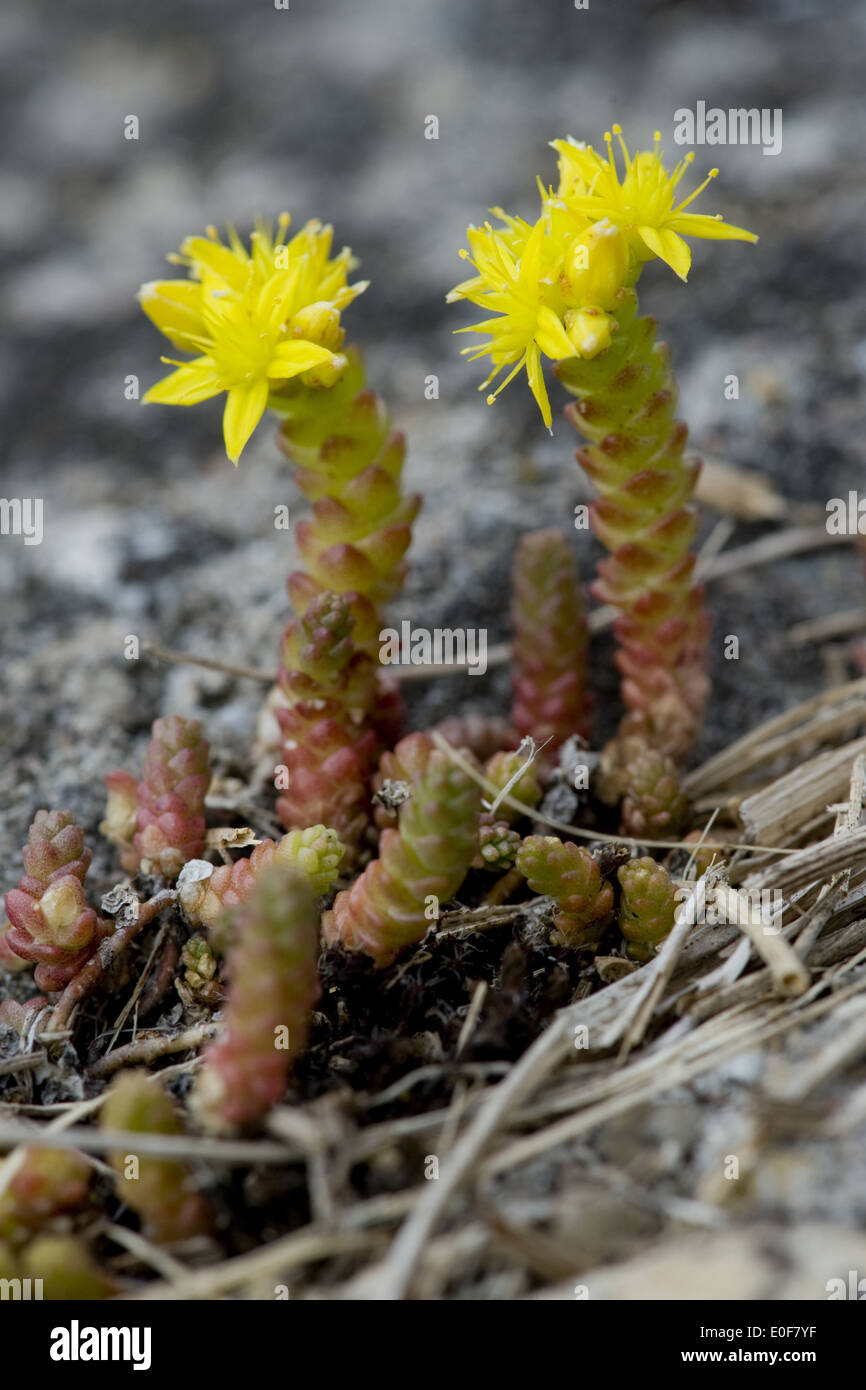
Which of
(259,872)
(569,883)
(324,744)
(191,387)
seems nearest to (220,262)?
(191,387)

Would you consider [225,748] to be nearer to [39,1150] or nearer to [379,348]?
[39,1150]

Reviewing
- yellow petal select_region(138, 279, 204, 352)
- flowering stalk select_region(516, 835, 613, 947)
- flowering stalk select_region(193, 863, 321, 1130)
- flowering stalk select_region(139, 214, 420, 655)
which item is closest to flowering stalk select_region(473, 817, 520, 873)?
flowering stalk select_region(516, 835, 613, 947)

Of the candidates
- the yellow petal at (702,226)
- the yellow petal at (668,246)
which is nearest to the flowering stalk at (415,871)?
the yellow petal at (668,246)

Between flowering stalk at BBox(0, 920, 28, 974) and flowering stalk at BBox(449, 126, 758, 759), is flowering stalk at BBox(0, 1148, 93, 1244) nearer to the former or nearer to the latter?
flowering stalk at BBox(0, 920, 28, 974)

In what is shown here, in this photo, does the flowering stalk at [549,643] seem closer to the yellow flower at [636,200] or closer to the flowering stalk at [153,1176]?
the yellow flower at [636,200]
